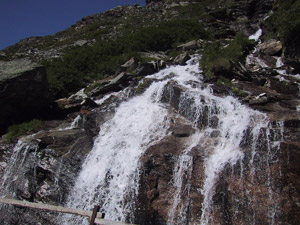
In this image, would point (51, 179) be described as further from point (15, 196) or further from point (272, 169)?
point (272, 169)

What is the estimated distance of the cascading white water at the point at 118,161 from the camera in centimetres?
945

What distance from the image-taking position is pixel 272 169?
27.7 ft

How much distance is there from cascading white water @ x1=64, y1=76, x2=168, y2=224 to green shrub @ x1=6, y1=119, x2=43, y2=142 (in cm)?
380

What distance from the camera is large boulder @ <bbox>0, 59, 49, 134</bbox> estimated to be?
1315cm

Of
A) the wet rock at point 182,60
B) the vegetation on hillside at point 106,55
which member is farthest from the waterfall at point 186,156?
the vegetation on hillside at point 106,55

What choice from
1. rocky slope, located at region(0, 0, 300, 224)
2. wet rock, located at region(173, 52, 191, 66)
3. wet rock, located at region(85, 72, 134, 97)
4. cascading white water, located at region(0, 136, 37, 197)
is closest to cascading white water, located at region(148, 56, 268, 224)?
rocky slope, located at region(0, 0, 300, 224)

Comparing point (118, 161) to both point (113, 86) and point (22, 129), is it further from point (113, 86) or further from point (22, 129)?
point (113, 86)

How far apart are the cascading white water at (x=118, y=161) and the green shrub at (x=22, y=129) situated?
380cm

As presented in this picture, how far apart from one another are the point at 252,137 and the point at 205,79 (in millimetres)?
7028

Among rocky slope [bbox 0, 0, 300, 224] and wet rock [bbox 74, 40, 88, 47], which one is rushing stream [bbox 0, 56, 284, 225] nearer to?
rocky slope [bbox 0, 0, 300, 224]

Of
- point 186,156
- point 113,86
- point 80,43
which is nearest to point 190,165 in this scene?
point 186,156

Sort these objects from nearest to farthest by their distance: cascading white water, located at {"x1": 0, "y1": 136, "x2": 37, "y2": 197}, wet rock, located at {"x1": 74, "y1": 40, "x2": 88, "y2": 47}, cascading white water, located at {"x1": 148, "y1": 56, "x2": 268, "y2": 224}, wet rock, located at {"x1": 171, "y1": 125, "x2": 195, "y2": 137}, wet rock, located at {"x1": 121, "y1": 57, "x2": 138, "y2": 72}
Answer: cascading white water, located at {"x1": 148, "y1": 56, "x2": 268, "y2": 224}
cascading white water, located at {"x1": 0, "y1": 136, "x2": 37, "y2": 197}
wet rock, located at {"x1": 171, "y1": 125, "x2": 195, "y2": 137}
wet rock, located at {"x1": 121, "y1": 57, "x2": 138, "y2": 72}
wet rock, located at {"x1": 74, "y1": 40, "x2": 88, "y2": 47}

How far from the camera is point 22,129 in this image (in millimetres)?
13180

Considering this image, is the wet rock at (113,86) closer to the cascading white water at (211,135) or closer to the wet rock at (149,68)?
the wet rock at (149,68)
